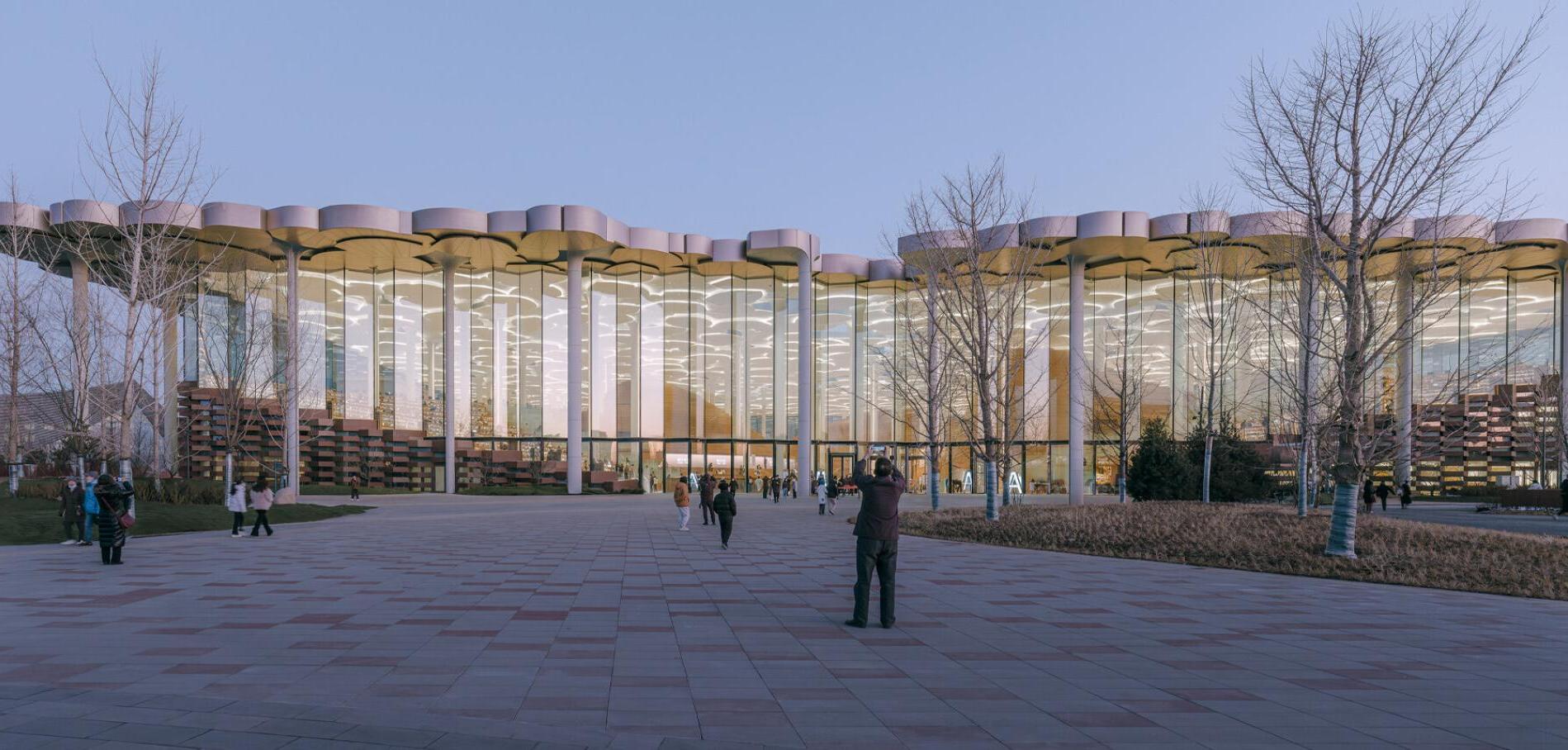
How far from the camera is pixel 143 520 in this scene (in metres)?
22.5

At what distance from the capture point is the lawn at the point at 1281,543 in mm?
14281

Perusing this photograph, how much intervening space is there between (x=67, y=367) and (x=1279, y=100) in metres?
33.3

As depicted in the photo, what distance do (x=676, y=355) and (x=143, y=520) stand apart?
35.5 meters

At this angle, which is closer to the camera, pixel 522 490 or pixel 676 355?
pixel 522 490

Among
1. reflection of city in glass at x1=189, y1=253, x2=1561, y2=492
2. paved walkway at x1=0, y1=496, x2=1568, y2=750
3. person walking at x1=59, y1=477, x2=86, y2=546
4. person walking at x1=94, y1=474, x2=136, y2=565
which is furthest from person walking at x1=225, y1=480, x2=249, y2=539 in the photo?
reflection of city in glass at x1=189, y1=253, x2=1561, y2=492

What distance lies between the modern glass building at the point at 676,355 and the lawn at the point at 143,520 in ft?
67.5

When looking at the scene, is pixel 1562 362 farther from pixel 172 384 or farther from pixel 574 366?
pixel 172 384

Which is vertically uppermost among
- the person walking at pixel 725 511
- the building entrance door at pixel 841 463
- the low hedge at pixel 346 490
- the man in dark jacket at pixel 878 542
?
the man in dark jacket at pixel 878 542

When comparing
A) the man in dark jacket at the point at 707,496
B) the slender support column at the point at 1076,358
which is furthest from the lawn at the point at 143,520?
the slender support column at the point at 1076,358

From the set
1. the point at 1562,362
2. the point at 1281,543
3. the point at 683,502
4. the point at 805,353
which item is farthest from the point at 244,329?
the point at 1562,362

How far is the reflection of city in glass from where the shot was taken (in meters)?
53.2

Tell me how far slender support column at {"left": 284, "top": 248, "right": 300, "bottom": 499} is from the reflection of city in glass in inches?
341

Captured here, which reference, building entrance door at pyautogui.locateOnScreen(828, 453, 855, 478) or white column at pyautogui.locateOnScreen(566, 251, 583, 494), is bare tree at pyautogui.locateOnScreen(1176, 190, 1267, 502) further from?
white column at pyautogui.locateOnScreen(566, 251, 583, 494)

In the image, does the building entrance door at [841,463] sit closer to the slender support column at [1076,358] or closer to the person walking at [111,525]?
the slender support column at [1076,358]
